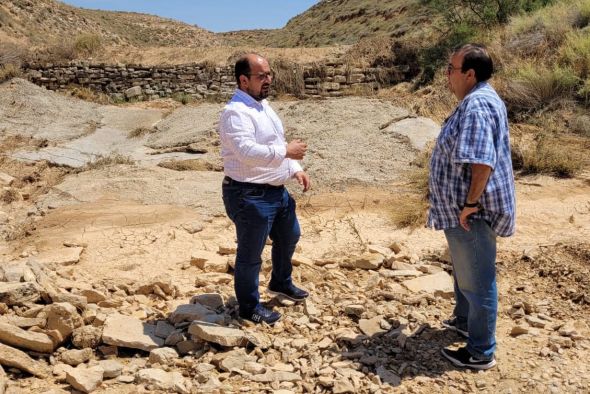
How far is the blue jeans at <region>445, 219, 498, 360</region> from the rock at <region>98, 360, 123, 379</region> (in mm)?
1799

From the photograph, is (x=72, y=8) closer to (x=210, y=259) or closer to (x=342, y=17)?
(x=342, y=17)

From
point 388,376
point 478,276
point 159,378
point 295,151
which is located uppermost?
point 295,151

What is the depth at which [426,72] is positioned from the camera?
12797mm

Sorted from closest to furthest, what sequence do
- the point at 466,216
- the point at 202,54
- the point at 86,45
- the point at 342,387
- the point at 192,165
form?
the point at 466,216, the point at 342,387, the point at 192,165, the point at 202,54, the point at 86,45

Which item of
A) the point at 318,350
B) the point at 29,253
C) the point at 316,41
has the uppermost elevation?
the point at 316,41

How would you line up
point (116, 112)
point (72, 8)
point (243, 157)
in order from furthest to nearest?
point (72, 8) → point (116, 112) → point (243, 157)

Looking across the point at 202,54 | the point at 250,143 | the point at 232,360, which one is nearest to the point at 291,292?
the point at 232,360

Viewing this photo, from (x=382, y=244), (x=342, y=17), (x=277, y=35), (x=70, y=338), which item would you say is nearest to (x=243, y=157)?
A: (x=70, y=338)

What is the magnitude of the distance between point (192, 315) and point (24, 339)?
91 centimetres

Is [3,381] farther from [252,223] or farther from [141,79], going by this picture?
[141,79]

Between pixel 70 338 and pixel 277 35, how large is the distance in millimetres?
35300

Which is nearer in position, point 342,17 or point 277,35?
point 342,17

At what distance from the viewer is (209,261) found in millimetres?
4625

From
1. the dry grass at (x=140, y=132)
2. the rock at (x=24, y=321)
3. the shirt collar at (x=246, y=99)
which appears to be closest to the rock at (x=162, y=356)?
the rock at (x=24, y=321)
